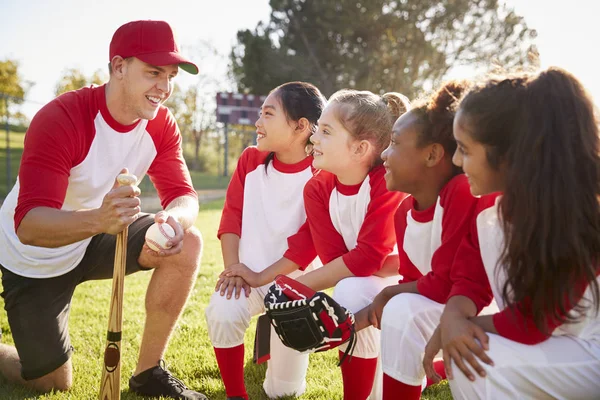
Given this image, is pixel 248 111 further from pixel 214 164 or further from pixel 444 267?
pixel 444 267

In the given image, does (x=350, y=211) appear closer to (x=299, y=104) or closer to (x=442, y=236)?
(x=442, y=236)

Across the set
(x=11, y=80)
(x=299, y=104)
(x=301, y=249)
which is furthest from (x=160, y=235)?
(x=11, y=80)

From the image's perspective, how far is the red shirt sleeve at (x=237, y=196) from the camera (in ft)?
11.1

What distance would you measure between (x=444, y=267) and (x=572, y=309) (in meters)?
0.51

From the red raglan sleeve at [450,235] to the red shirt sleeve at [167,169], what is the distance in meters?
1.82

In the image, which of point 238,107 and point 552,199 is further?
point 238,107

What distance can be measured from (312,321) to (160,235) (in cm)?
101

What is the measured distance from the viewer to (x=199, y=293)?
17.7 feet

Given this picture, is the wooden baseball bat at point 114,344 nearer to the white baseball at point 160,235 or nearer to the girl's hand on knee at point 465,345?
the white baseball at point 160,235

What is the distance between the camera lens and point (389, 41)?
25.1 metres

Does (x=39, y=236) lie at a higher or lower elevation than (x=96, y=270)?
higher

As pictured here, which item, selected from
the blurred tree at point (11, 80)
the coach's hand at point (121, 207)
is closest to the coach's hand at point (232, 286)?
the coach's hand at point (121, 207)

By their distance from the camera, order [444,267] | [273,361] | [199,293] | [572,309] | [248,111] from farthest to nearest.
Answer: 1. [248,111]
2. [199,293]
3. [273,361]
4. [444,267]
5. [572,309]

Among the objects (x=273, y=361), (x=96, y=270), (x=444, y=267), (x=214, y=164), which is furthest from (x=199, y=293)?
(x=214, y=164)
